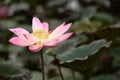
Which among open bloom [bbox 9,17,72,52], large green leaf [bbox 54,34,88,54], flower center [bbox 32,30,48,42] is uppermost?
large green leaf [bbox 54,34,88,54]

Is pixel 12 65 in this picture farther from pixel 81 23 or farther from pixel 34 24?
pixel 81 23

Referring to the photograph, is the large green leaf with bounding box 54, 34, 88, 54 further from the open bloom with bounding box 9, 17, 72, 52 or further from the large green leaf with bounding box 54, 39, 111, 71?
the open bloom with bounding box 9, 17, 72, 52

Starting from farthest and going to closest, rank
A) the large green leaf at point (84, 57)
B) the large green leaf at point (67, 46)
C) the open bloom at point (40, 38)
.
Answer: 1. the large green leaf at point (67, 46)
2. the large green leaf at point (84, 57)
3. the open bloom at point (40, 38)

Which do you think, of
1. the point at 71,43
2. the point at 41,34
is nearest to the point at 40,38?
Answer: the point at 41,34

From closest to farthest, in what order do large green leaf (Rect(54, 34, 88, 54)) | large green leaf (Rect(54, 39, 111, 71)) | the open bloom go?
the open bloom < large green leaf (Rect(54, 39, 111, 71)) < large green leaf (Rect(54, 34, 88, 54))

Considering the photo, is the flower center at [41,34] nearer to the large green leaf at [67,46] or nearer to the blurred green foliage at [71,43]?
the blurred green foliage at [71,43]

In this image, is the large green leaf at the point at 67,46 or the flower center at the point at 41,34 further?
the large green leaf at the point at 67,46

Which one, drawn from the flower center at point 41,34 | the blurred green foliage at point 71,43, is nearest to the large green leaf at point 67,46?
the blurred green foliage at point 71,43

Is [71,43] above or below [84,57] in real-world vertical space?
above

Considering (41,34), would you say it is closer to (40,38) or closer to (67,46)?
(40,38)

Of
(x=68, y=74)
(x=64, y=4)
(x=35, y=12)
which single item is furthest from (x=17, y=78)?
(x=64, y=4)

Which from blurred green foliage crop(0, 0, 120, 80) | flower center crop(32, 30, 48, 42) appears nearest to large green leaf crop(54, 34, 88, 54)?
blurred green foliage crop(0, 0, 120, 80)
